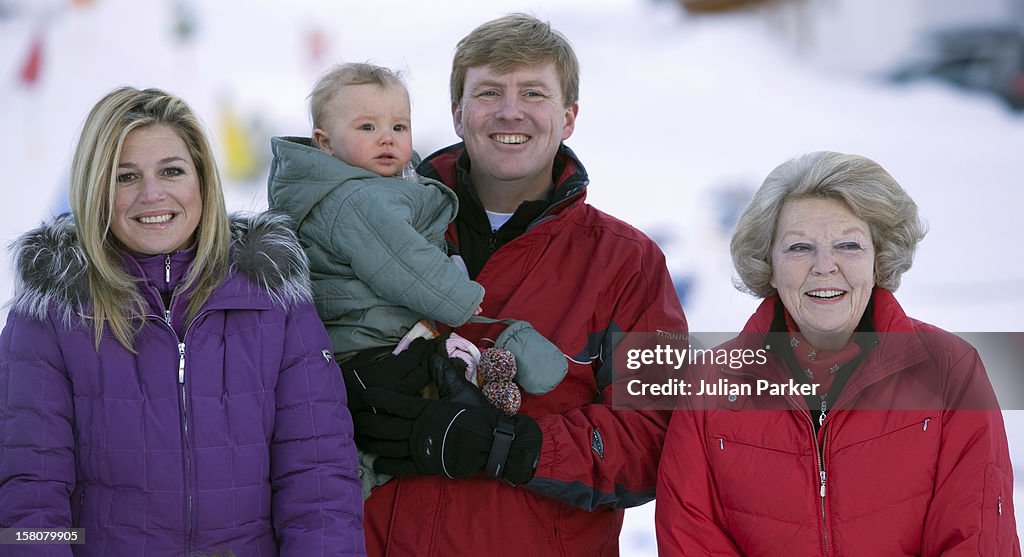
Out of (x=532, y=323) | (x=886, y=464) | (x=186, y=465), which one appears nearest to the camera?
(x=186, y=465)

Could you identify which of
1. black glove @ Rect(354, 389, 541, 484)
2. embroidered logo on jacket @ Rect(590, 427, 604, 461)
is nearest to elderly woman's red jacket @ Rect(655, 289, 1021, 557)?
embroidered logo on jacket @ Rect(590, 427, 604, 461)

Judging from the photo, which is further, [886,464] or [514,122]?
[514,122]

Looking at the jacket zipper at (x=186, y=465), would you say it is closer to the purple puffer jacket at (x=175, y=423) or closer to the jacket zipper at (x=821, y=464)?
the purple puffer jacket at (x=175, y=423)

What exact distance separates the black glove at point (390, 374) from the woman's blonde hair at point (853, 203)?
0.73 metres

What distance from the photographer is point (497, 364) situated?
2160mm

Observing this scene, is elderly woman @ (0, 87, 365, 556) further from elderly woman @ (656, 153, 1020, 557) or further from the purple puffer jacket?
elderly woman @ (656, 153, 1020, 557)

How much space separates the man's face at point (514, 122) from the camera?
2420 millimetres

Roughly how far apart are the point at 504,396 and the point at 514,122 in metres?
0.66

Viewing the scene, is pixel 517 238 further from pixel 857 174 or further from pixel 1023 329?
pixel 1023 329

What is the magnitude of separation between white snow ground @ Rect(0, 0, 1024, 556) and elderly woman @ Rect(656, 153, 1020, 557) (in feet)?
10.9

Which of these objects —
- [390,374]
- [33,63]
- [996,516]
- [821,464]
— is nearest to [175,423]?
[390,374]

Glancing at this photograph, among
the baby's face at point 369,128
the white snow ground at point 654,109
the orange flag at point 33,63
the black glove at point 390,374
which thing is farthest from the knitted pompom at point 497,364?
the orange flag at point 33,63

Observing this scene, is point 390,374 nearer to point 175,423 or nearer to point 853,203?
point 175,423

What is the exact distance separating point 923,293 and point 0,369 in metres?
5.30
